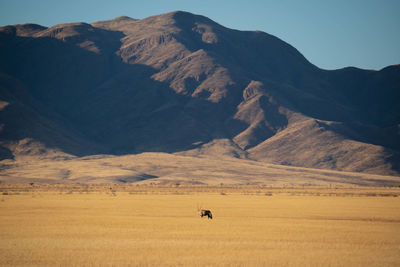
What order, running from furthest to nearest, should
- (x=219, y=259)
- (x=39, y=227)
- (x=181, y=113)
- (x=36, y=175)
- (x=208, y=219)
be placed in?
(x=181, y=113)
(x=36, y=175)
(x=208, y=219)
(x=39, y=227)
(x=219, y=259)

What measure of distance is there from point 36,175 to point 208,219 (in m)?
96.9

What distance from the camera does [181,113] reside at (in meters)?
195

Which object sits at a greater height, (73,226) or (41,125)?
(41,125)

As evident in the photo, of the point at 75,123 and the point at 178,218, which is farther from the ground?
the point at 75,123

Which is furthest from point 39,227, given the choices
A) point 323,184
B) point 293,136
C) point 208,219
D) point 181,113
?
point 181,113

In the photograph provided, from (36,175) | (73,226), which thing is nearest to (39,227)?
(73,226)

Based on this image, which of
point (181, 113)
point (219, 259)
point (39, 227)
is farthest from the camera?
point (181, 113)

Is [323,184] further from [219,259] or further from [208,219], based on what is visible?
[219,259]

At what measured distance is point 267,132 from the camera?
186250 mm

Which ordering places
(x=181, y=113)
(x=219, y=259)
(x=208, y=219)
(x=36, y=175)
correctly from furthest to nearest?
(x=181, y=113) < (x=36, y=175) < (x=208, y=219) < (x=219, y=259)

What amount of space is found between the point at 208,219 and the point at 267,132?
151652 millimetres

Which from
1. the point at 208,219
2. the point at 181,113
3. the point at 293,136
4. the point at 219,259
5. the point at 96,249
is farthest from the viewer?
the point at 181,113

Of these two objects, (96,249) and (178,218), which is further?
(178,218)

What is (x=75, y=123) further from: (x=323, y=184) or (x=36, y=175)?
(x=323, y=184)
